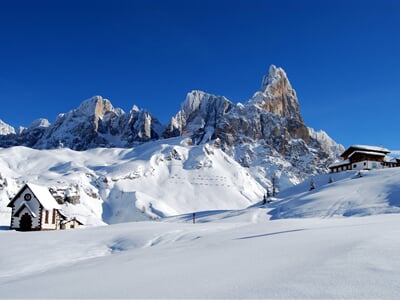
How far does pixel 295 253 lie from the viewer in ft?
29.0

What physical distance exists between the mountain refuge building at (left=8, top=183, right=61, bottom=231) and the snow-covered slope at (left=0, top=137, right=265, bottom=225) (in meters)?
15.5

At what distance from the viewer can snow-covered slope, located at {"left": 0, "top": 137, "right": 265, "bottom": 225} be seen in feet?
267

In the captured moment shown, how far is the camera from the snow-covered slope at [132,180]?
81250 millimetres

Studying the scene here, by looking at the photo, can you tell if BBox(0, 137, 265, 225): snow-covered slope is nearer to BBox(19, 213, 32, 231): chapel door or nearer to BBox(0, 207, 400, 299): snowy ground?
BBox(19, 213, 32, 231): chapel door

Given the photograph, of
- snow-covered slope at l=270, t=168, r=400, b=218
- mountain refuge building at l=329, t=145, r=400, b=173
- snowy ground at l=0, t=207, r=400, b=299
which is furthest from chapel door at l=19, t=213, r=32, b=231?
mountain refuge building at l=329, t=145, r=400, b=173

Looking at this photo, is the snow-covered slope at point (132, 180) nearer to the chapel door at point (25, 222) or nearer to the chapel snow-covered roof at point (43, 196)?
the chapel snow-covered roof at point (43, 196)

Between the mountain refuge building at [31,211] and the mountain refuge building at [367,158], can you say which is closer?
the mountain refuge building at [31,211]

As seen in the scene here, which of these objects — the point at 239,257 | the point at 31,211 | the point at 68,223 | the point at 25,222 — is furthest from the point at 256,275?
the point at 68,223

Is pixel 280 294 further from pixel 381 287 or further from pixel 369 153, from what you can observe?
pixel 369 153

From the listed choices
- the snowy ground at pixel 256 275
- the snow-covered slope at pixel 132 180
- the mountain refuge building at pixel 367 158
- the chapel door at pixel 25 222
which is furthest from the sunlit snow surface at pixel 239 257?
the snow-covered slope at pixel 132 180

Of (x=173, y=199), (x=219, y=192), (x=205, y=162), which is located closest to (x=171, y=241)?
(x=173, y=199)

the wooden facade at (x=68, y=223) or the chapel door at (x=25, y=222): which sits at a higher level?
the chapel door at (x=25, y=222)

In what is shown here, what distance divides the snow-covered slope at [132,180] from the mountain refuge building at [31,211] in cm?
1550

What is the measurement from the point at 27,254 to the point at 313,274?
1474 cm
